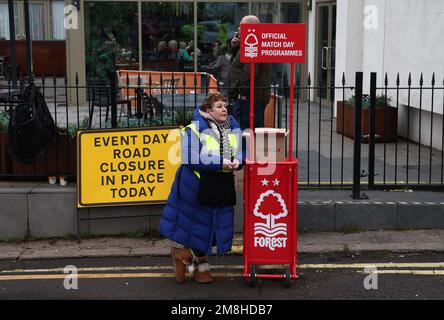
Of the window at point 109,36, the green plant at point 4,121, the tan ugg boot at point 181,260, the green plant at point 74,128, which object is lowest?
the tan ugg boot at point 181,260

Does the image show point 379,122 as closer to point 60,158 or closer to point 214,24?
point 60,158

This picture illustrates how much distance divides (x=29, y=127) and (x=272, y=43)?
9.53 feet

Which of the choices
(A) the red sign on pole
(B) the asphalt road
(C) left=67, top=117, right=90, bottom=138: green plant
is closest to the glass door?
(C) left=67, top=117, right=90, bottom=138: green plant

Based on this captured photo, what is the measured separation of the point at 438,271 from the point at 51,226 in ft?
12.4

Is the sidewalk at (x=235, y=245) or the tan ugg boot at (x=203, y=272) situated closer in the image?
the tan ugg boot at (x=203, y=272)

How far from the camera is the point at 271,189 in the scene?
18.9 ft

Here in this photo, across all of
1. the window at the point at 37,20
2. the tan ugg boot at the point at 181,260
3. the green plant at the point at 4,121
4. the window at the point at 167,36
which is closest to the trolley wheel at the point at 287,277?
the tan ugg boot at the point at 181,260

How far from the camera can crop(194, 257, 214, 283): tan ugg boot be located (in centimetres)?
588

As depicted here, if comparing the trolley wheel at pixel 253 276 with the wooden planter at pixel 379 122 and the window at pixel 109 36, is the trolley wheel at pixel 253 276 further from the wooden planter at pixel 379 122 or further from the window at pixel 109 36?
the window at pixel 109 36

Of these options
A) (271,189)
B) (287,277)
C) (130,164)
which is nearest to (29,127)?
(130,164)

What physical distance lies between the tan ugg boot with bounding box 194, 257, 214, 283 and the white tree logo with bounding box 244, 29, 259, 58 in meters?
1.73

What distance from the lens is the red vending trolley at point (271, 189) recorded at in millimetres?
5613

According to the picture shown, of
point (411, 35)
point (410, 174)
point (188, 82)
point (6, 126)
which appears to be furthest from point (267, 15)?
point (6, 126)

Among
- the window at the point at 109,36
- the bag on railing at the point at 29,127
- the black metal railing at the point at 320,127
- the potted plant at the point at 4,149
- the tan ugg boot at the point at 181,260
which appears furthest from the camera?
the window at the point at 109,36
